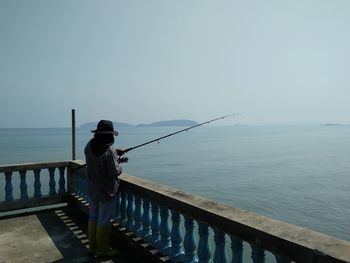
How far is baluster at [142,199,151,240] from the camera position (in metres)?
4.98

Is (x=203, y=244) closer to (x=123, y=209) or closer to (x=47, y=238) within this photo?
(x=123, y=209)

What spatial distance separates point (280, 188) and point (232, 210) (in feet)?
102

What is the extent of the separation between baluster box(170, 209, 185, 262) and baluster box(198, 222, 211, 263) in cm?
49

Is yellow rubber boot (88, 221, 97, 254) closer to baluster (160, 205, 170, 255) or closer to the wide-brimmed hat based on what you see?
baluster (160, 205, 170, 255)

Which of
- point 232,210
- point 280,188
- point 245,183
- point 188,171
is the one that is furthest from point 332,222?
point 188,171

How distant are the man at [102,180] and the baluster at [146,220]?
19.1 inches

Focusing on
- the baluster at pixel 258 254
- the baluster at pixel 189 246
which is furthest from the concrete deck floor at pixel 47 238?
the baluster at pixel 258 254

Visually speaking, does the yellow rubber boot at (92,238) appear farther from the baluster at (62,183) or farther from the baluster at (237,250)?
the baluster at (62,183)

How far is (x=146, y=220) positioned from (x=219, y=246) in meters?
1.68

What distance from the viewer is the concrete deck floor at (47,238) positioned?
5.04m

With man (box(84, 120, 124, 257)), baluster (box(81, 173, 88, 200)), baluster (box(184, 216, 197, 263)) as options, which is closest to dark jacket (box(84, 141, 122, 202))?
man (box(84, 120, 124, 257))

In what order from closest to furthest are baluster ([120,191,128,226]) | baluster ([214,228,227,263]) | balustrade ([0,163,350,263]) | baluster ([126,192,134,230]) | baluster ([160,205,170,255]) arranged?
1. balustrade ([0,163,350,263])
2. baluster ([214,228,227,263])
3. baluster ([160,205,170,255])
4. baluster ([126,192,134,230])
5. baluster ([120,191,128,226])

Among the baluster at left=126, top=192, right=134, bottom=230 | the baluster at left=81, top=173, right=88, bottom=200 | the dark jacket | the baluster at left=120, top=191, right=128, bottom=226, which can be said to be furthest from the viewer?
the baluster at left=81, top=173, right=88, bottom=200

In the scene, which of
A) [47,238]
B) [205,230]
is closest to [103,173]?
[205,230]
